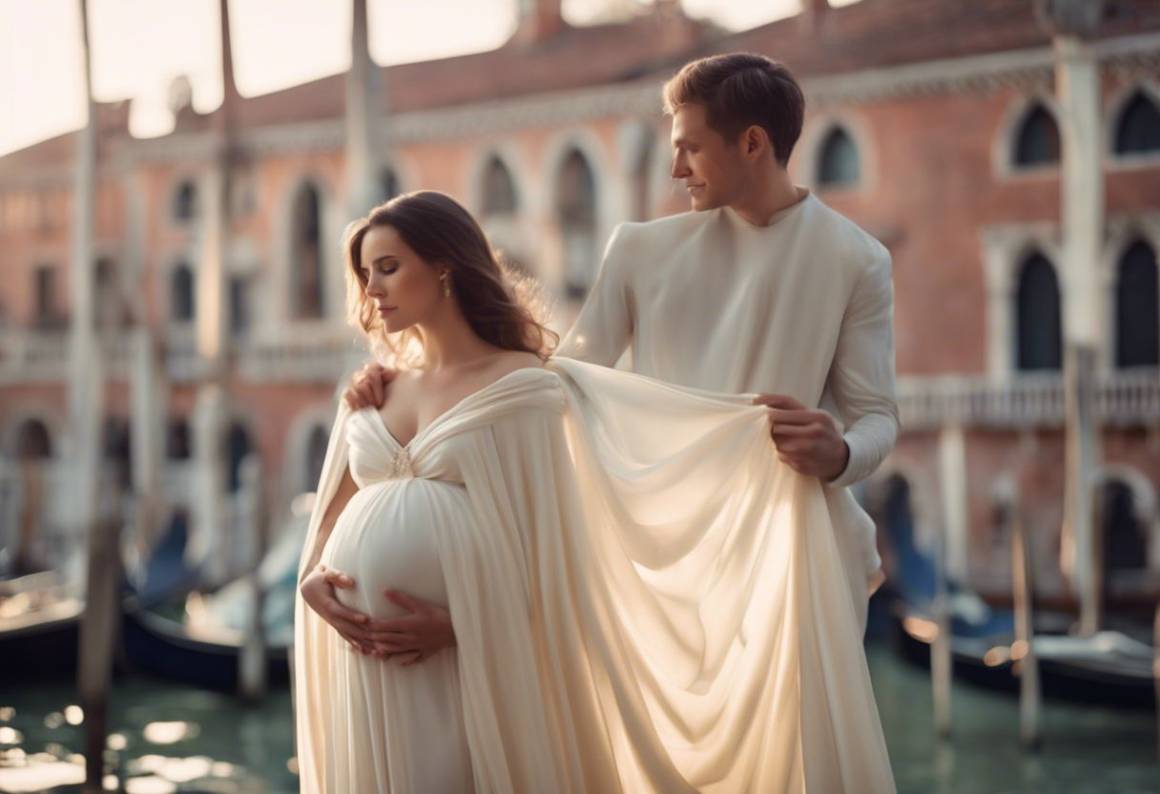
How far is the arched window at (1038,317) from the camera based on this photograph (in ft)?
42.0

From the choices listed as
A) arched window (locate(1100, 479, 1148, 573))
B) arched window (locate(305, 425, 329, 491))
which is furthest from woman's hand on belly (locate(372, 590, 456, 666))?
arched window (locate(305, 425, 329, 491))

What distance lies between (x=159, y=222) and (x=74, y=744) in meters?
9.21

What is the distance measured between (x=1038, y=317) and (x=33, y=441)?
10441 mm

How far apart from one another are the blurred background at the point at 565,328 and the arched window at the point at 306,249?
1.8 inches

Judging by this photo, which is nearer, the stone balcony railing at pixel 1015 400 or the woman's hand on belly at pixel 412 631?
the woman's hand on belly at pixel 412 631

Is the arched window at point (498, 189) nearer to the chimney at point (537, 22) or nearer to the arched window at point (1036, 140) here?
the chimney at point (537, 22)

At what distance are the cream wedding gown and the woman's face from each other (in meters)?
0.13

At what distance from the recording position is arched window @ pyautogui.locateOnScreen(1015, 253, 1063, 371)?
42.0ft

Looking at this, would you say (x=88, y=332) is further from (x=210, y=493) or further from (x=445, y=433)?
(x=445, y=433)

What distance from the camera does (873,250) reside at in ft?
6.90

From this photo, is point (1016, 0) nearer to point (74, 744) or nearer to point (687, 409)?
point (74, 744)

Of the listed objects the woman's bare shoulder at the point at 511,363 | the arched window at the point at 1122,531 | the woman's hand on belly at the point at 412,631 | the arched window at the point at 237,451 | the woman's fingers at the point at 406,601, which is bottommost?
the arched window at the point at 1122,531


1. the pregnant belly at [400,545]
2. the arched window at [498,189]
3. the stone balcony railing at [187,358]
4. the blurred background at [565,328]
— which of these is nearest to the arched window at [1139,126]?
the blurred background at [565,328]

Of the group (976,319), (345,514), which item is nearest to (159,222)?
(976,319)
